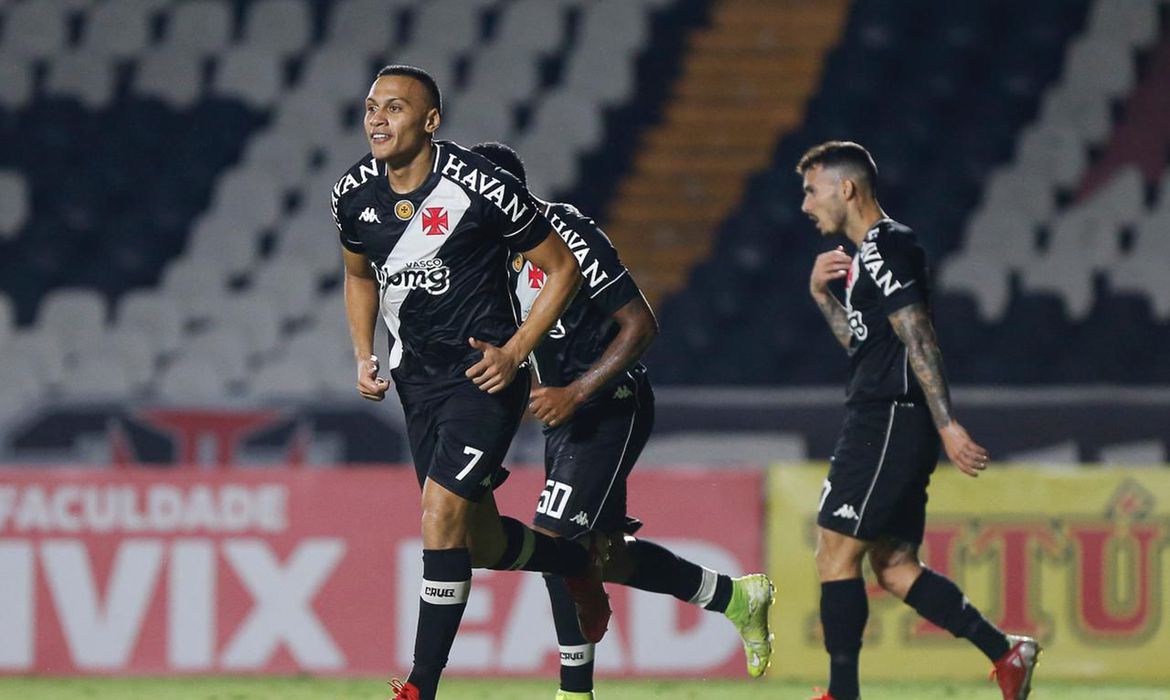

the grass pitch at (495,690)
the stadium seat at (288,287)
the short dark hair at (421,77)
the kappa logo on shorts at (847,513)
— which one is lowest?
the grass pitch at (495,690)

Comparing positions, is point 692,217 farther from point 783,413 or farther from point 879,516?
point 879,516

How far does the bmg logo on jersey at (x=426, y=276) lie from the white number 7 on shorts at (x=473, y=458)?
0.44m

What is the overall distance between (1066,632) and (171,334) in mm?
5655

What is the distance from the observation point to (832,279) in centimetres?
557

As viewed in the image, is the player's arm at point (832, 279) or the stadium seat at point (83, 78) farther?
the stadium seat at point (83, 78)

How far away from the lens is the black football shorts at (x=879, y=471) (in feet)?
17.6

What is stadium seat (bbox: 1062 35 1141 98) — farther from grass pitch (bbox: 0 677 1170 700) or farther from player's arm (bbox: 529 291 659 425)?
player's arm (bbox: 529 291 659 425)

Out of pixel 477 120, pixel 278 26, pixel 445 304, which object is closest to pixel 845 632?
pixel 445 304

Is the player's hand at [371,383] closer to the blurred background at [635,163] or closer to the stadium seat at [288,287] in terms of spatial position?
the blurred background at [635,163]

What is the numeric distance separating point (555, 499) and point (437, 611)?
68cm

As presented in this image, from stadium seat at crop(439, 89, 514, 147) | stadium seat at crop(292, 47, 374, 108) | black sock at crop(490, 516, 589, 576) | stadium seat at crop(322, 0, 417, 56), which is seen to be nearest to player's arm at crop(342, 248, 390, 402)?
black sock at crop(490, 516, 589, 576)

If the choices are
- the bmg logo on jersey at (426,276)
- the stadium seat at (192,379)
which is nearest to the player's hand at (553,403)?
the bmg logo on jersey at (426,276)

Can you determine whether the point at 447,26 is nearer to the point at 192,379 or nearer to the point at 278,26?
the point at 278,26

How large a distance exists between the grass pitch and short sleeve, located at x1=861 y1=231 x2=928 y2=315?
188 cm
